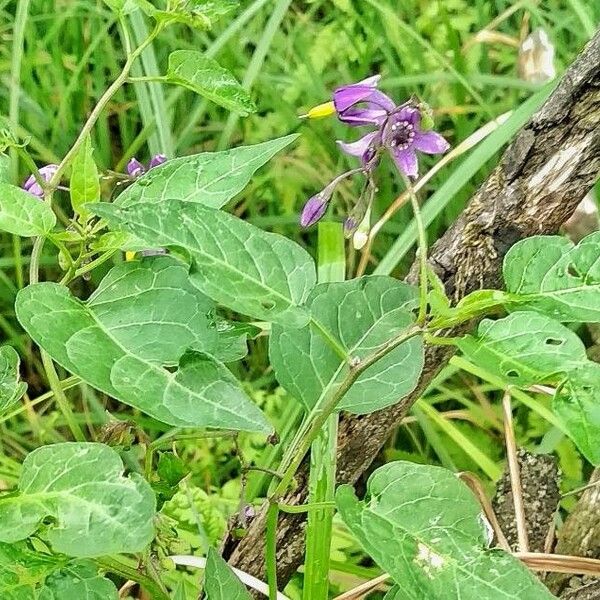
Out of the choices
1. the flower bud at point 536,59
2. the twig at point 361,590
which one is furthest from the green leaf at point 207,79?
the flower bud at point 536,59

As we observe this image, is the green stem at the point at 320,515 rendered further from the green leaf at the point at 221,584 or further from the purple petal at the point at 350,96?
the purple petal at the point at 350,96

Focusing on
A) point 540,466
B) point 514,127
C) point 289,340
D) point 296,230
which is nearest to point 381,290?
point 289,340

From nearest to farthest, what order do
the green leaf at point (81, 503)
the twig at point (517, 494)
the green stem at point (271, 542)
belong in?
1. the green leaf at point (81, 503)
2. the green stem at point (271, 542)
3. the twig at point (517, 494)

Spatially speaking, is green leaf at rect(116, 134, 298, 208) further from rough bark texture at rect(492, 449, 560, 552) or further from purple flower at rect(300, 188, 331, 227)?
rough bark texture at rect(492, 449, 560, 552)

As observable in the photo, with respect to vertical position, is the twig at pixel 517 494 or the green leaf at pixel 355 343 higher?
the green leaf at pixel 355 343

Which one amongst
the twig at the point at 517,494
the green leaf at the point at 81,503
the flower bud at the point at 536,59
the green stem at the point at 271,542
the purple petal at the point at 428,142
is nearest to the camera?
the green leaf at the point at 81,503

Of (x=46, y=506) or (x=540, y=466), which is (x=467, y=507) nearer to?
(x=46, y=506)

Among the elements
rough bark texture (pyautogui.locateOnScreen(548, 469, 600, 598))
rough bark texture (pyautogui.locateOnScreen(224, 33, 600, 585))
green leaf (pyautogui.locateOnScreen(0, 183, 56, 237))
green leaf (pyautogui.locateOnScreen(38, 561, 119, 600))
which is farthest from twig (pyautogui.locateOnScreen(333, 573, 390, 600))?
green leaf (pyautogui.locateOnScreen(0, 183, 56, 237))

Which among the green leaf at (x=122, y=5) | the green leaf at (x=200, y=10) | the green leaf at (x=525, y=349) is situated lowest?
the green leaf at (x=525, y=349)
